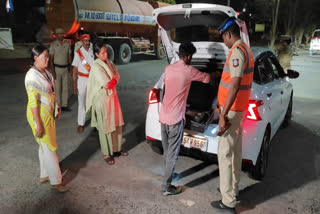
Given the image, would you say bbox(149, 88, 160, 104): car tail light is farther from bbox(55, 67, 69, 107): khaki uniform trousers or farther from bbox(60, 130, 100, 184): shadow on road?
bbox(55, 67, 69, 107): khaki uniform trousers

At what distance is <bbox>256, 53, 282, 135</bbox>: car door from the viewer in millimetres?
3650

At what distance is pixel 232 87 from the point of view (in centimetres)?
257

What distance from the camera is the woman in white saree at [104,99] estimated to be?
3.81 metres

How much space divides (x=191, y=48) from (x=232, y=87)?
622mm

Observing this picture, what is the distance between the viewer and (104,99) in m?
3.86

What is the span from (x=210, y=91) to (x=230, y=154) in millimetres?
1461

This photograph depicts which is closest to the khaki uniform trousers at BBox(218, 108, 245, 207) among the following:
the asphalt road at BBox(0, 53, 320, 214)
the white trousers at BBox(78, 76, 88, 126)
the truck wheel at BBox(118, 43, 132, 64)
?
the asphalt road at BBox(0, 53, 320, 214)

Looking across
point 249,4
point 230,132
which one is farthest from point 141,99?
point 249,4

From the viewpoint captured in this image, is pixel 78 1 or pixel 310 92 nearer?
pixel 310 92

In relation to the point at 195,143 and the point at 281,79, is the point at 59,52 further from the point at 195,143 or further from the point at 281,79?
the point at 281,79

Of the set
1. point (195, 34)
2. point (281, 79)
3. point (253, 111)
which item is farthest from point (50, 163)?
point (281, 79)

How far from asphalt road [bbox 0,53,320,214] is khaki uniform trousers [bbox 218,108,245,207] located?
0.87ft

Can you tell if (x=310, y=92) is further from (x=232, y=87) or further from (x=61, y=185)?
(x=61, y=185)

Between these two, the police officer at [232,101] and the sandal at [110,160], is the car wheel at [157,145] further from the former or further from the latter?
the police officer at [232,101]
